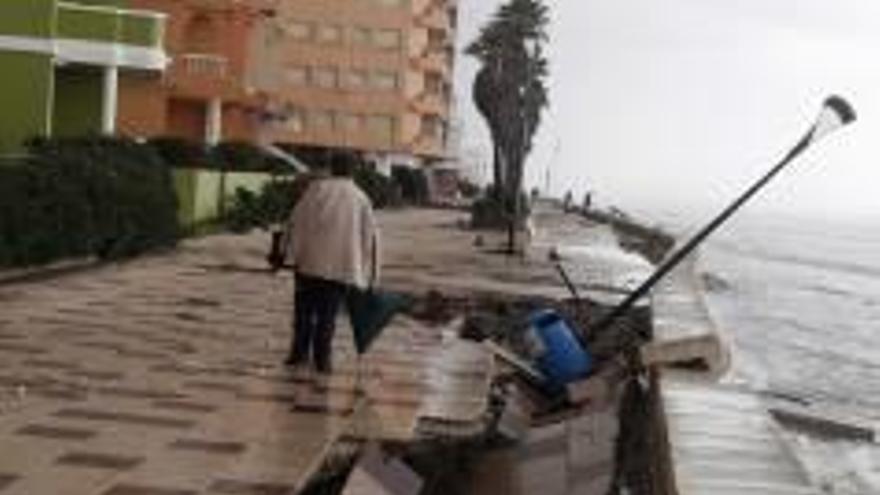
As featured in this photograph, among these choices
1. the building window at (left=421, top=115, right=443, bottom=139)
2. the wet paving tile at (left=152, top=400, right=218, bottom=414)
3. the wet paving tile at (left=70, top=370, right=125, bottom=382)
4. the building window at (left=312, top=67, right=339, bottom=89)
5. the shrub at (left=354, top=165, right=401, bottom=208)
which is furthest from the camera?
the building window at (left=421, top=115, right=443, bottom=139)

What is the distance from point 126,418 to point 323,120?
80291 mm

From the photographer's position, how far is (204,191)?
3781 cm

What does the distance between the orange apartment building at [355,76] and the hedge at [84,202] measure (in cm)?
6040

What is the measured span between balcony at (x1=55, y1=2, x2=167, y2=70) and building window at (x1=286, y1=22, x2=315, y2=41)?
52120 mm

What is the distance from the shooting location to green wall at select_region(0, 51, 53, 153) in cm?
3344

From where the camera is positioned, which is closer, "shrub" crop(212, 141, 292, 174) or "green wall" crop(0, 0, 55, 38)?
"green wall" crop(0, 0, 55, 38)

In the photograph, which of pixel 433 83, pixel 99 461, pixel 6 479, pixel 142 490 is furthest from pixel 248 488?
pixel 433 83

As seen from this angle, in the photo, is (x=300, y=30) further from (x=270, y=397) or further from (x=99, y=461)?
(x=99, y=461)

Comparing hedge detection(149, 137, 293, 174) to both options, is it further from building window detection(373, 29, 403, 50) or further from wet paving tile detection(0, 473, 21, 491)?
building window detection(373, 29, 403, 50)

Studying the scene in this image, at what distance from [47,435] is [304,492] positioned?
4.94 feet

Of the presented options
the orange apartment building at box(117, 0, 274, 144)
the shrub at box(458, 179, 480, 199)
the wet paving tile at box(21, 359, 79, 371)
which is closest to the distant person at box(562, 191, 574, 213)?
the shrub at box(458, 179, 480, 199)

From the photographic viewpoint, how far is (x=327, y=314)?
14422 millimetres

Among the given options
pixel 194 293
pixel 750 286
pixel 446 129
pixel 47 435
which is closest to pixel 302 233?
pixel 47 435

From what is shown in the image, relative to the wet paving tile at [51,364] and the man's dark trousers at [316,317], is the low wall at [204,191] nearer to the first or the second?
the man's dark trousers at [316,317]
